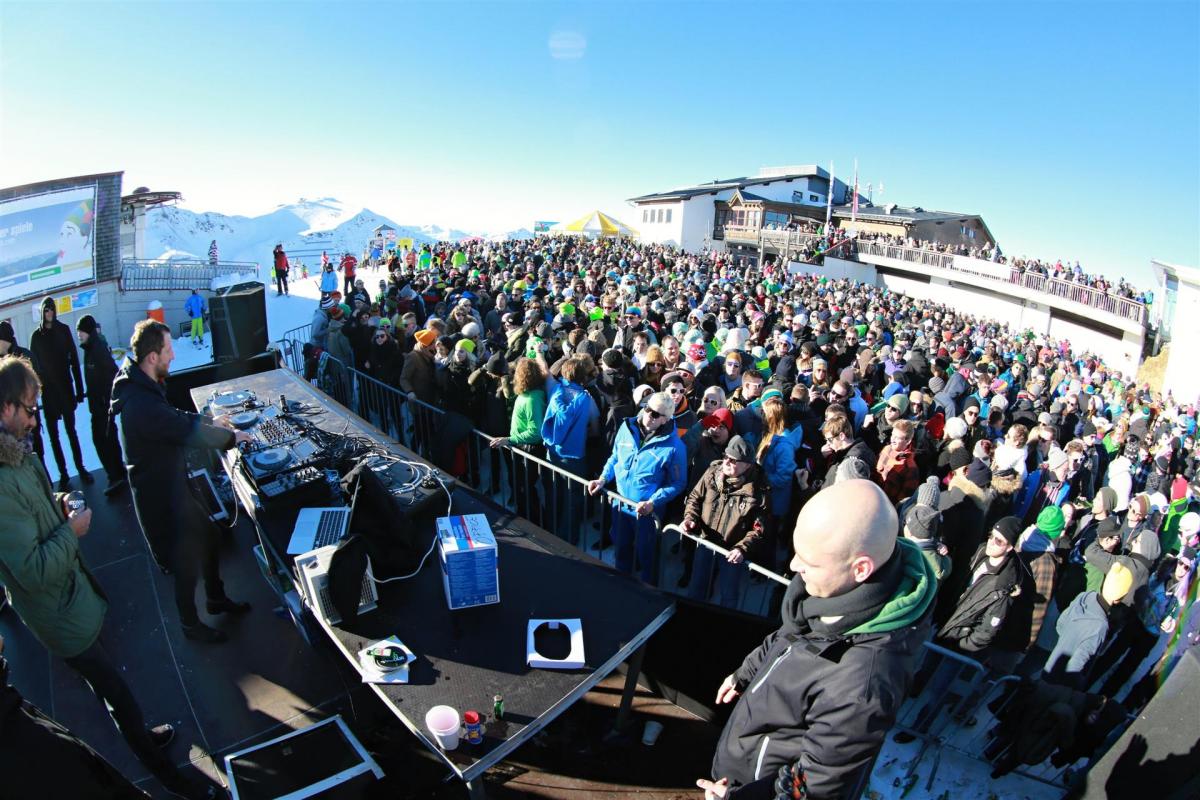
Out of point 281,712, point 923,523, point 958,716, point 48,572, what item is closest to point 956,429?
point 923,523

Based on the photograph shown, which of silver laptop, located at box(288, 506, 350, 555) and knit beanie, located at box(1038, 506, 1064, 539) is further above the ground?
silver laptop, located at box(288, 506, 350, 555)

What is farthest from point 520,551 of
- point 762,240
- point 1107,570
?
point 762,240

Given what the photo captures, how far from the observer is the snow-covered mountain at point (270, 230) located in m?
53.9

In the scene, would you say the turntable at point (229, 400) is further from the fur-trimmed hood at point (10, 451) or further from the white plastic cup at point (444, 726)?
the white plastic cup at point (444, 726)

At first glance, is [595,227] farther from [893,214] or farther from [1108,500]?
[1108,500]

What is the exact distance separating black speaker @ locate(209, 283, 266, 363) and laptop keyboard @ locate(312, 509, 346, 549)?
4762 mm

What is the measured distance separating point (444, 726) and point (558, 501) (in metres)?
3.88

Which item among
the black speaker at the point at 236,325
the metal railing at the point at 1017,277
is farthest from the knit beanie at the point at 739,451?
the metal railing at the point at 1017,277

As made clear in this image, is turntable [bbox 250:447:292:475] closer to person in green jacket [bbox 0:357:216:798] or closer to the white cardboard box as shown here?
person in green jacket [bbox 0:357:216:798]

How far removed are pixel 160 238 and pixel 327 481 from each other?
6879 cm

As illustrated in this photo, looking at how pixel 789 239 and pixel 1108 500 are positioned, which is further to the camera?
pixel 789 239

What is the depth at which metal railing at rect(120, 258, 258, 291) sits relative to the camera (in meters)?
16.5

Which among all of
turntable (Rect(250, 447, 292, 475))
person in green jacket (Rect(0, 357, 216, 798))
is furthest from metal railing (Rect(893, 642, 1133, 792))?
turntable (Rect(250, 447, 292, 475))

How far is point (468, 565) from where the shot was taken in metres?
3.01
